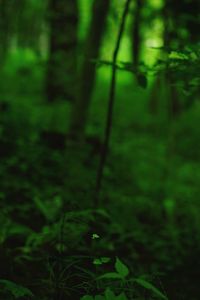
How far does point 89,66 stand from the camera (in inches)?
150

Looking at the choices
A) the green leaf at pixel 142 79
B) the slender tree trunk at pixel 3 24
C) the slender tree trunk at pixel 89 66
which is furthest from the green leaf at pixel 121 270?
the slender tree trunk at pixel 3 24

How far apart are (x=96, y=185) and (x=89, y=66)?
1.20m

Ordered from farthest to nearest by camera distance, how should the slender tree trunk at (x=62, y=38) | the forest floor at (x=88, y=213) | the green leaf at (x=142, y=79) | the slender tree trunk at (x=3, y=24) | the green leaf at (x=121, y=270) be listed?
the slender tree trunk at (x=62, y=38), the slender tree trunk at (x=3, y=24), the forest floor at (x=88, y=213), the green leaf at (x=142, y=79), the green leaf at (x=121, y=270)

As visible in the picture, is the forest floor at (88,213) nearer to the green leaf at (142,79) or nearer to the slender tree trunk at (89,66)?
the slender tree trunk at (89,66)

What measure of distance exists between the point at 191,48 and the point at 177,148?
5708 millimetres

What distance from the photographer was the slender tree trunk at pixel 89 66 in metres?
3.69

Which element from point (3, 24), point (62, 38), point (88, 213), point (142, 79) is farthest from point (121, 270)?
point (62, 38)

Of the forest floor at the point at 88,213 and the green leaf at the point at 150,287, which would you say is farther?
the forest floor at the point at 88,213

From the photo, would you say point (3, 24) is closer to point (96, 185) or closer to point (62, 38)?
point (62, 38)

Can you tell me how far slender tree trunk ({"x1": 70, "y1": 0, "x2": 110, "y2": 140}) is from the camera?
12.1 ft

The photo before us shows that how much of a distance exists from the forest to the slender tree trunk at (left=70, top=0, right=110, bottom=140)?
Result: 0.01m

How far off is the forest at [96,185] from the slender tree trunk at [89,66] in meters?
0.01

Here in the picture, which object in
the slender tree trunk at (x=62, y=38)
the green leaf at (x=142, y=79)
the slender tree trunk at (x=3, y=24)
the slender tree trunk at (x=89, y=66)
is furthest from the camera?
the slender tree trunk at (x=62, y=38)

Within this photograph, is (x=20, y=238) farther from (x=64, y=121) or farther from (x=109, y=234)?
(x=64, y=121)
